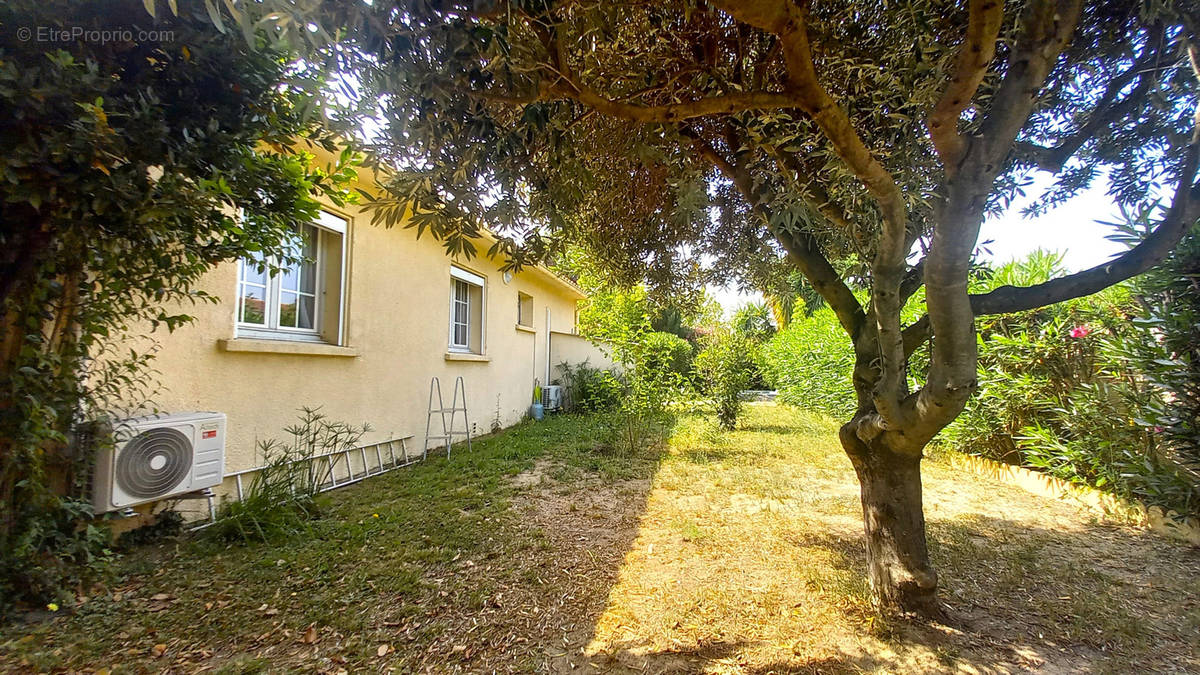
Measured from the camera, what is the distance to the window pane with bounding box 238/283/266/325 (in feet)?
13.8

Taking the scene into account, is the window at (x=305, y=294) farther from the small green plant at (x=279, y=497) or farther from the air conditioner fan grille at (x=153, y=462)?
the air conditioner fan grille at (x=153, y=462)

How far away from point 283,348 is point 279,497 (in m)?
1.39

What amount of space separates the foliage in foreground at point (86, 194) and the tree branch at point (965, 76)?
8.10ft

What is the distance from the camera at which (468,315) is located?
8461 millimetres

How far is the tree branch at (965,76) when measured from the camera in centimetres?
152

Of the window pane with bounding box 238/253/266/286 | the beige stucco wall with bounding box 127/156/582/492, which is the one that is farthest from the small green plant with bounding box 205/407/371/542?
the window pane with bounding box 238/253/266/286

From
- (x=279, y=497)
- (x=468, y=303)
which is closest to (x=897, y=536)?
(x=279, y=497)

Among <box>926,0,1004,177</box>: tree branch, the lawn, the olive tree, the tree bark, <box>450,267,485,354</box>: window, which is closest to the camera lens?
<box>926,0,1004,177</box>: tree branch

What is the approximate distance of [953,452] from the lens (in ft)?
20.7

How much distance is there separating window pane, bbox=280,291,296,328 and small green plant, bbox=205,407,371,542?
3.02ft

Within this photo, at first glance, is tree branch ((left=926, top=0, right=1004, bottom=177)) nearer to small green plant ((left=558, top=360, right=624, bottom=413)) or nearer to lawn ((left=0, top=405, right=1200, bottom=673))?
lawn ((left=0, top=405, right=1200, bottom=673))

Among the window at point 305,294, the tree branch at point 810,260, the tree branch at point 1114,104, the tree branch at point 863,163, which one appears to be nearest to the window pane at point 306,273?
the window at point 305,294

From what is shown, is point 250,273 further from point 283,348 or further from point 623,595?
point 623,595

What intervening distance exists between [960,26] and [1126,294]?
3.46m
